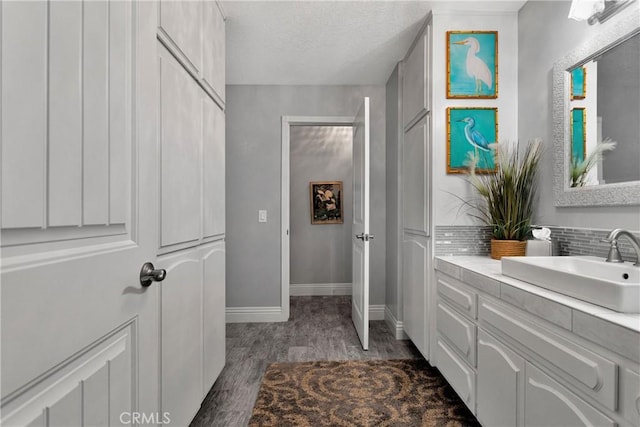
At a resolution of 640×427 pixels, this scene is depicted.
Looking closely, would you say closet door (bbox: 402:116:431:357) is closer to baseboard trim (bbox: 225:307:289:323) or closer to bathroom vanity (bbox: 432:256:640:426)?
bathroom vanity (bbox: 432:256:640:426)

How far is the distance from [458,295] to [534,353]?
1.97 ft

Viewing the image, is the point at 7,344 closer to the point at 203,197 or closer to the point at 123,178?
the point at 123,178

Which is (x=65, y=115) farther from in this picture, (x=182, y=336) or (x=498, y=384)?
(x=498, y=384)

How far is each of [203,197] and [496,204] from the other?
5.53 ft

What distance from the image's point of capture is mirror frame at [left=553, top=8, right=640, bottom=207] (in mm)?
1339

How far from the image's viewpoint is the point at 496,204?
1949mm

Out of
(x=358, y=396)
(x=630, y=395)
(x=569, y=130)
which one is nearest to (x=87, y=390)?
(x=630, y=395)

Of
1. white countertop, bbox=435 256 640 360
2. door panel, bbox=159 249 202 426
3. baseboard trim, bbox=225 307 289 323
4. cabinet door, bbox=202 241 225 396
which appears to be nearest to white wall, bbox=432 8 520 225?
white countertop, bbox=435 256 640 360

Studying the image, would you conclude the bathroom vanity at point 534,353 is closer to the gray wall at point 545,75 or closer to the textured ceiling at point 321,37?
the gray wall at point 545,75

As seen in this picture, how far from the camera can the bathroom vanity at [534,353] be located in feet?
2.74

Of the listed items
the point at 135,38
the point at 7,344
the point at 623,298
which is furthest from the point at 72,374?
the point at 623,298

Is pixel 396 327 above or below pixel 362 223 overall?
below

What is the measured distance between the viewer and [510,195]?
1.88 meters

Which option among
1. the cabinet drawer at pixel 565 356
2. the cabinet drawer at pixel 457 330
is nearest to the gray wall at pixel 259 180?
the cabinet drawer at pixel 457 330
